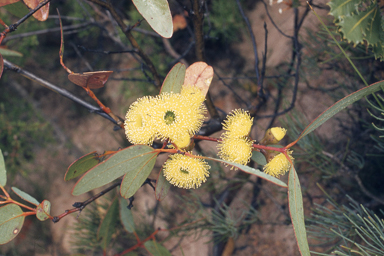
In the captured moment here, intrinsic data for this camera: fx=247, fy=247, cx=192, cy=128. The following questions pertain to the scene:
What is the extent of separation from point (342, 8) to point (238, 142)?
0.27 metres

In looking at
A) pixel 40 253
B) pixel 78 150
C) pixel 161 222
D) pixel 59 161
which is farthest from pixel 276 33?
pixel 40 253

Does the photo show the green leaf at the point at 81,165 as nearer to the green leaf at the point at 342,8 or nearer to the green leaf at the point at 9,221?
the green leaf at the point at 9,221

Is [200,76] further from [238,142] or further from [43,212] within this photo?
[43,212]

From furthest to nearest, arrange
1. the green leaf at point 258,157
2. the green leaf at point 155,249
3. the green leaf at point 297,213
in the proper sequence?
the green leaf at point 155,249 → the green leaf at point 258,157 → the green leaf at point 297,213

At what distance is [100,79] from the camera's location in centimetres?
42

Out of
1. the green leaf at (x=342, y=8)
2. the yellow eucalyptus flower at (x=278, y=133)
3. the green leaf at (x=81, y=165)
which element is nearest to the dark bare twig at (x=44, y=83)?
the green leaf at (x=81, y=165)

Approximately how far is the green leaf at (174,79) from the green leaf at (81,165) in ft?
0.56

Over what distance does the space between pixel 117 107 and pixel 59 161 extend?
0.52 meters

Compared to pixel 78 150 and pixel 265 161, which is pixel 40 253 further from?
pixel 265 161

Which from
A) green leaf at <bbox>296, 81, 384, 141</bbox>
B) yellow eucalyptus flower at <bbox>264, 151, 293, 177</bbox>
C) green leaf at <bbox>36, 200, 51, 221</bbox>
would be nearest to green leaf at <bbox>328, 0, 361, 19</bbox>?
green leaf at <bbox>296, 81, 384, 141</bbox>

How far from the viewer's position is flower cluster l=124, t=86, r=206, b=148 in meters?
0.39

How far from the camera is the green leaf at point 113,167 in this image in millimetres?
369

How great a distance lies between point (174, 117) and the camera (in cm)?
40

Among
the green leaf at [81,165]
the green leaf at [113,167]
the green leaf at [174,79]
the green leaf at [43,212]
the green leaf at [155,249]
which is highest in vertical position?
the green leaf at [174,79]
